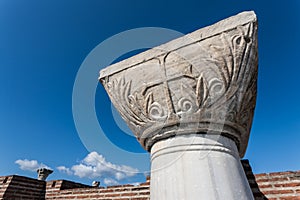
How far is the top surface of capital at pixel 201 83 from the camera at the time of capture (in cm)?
108

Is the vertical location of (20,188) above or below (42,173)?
below

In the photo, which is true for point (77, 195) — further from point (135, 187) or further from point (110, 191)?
point (135, 187)

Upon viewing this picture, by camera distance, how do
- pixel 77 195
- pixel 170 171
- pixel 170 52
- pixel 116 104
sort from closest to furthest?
pixel 170 171 → pixel 170 52 → pixel 116 104 → pixel 77 195

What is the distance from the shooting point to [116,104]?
1340 mm

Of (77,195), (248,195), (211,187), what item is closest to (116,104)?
(211,187)

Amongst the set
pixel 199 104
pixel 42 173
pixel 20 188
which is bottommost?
pixel 199 104

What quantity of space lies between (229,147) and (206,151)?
15 cm

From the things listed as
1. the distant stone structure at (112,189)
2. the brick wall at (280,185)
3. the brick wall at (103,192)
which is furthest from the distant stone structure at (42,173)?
the brick wall at (280,185)

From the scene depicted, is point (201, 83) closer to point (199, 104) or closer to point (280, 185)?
point (199, 104)

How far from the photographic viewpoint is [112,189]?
3191 mm

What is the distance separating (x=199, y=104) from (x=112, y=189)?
269 cm

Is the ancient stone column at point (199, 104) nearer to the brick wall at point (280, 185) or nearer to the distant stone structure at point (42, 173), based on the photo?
the brick wall at point (280, 185)

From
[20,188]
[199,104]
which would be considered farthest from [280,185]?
[20,188]

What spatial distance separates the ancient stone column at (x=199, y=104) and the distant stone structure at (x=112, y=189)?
4.60ft
